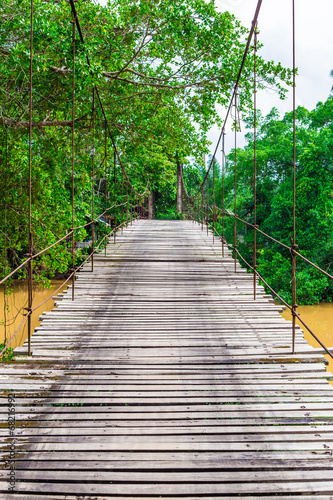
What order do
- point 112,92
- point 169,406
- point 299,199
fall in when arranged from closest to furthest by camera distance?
point 169,406
point 112,92
point 299,199

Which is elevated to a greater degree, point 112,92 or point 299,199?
point 112,92

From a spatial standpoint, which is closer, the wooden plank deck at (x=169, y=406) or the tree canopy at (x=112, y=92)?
the wooden plank deck at (x=169, y=406)

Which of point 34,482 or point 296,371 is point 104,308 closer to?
point 296,371

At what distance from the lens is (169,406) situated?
88.6 inches

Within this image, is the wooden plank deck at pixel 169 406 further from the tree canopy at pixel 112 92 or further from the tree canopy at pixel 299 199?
the tree canopy at pixel 299 199

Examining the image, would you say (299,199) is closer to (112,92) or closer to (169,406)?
(112,92)

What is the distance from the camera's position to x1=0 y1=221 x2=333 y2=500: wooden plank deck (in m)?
1.76

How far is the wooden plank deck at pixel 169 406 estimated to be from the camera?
1764mm

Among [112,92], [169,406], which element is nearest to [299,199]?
[112,92]

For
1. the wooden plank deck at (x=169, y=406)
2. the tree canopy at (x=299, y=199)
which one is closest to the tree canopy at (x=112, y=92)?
the wooden plank deck at (x=169, y=406)

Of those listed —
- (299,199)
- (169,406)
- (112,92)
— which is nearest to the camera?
(169,406)

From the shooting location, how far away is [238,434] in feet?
6.68

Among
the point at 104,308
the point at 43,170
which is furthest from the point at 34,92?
the point at 104,308

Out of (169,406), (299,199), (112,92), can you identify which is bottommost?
(169,406)
